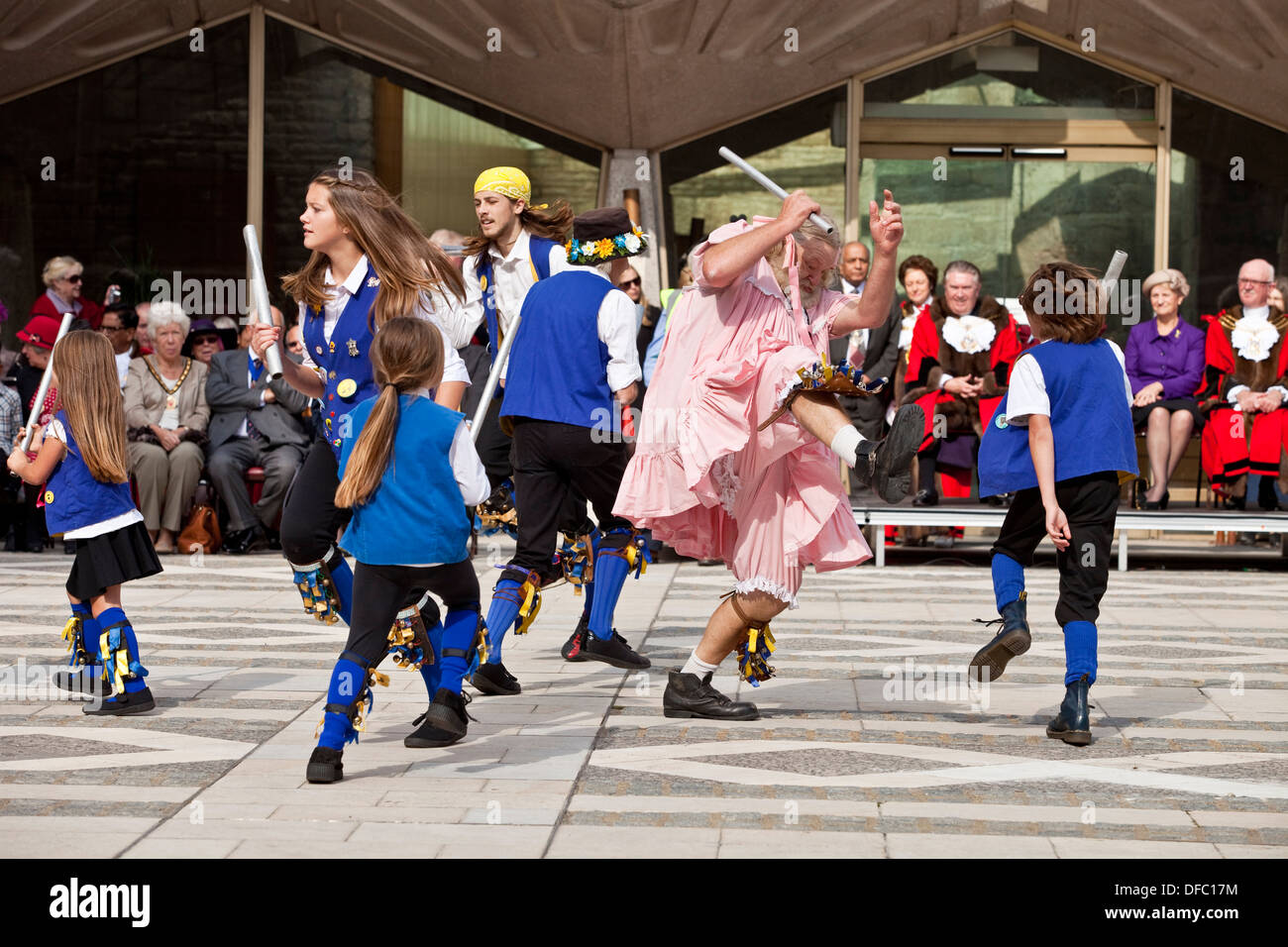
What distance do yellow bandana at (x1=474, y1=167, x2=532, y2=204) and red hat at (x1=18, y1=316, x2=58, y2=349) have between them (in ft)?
20.8

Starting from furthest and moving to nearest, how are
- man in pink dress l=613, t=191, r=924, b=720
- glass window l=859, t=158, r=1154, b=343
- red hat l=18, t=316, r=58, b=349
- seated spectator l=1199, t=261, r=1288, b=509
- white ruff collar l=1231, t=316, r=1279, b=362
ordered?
1. glass window l=859, t=158, r=1154, b=343
2. red hat l=18, t=316, r=58, b=349
3. white ruff collar l=1231, t=316, r=1279, b=362
4. seated spectator l=1199, t=261, r=1288, b=509
5. man in pink dress l=613, t=191, r=924, b=720

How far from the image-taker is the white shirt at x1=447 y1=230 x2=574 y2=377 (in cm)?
738

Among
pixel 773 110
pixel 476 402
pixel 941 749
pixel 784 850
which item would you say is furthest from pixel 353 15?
pixel 784 850

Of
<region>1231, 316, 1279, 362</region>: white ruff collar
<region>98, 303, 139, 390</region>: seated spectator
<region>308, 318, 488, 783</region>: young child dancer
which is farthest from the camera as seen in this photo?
<region>98, 303, 139, 390</region>: seated spectator

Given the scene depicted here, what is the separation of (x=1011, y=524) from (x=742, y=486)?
3.00 feet

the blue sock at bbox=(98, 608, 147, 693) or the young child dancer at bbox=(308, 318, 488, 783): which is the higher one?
the young child dancer at bbox=(308, 318, 488, 783)

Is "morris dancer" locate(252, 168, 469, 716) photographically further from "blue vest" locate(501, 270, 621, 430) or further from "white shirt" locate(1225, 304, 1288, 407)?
"white shirt" locate(1225, 304, 1288, 407)

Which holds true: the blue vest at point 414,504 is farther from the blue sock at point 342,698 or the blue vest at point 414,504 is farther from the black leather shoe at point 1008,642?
the black leather shoe at point 1008,642

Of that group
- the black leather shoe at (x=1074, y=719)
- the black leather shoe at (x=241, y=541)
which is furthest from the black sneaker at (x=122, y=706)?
the black leather shoe at (x=241, y=541)

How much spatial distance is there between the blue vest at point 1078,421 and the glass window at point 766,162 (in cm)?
986

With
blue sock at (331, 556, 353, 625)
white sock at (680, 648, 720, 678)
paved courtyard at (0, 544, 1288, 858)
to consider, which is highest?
blue sock at (331, 556, 353, 625)

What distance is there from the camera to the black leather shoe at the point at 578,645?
739 cm

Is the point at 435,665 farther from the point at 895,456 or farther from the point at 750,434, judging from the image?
the point at 895,456

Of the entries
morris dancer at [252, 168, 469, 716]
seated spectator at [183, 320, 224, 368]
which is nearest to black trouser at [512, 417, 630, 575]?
morris dancer at [252, 168, 469, 716]
